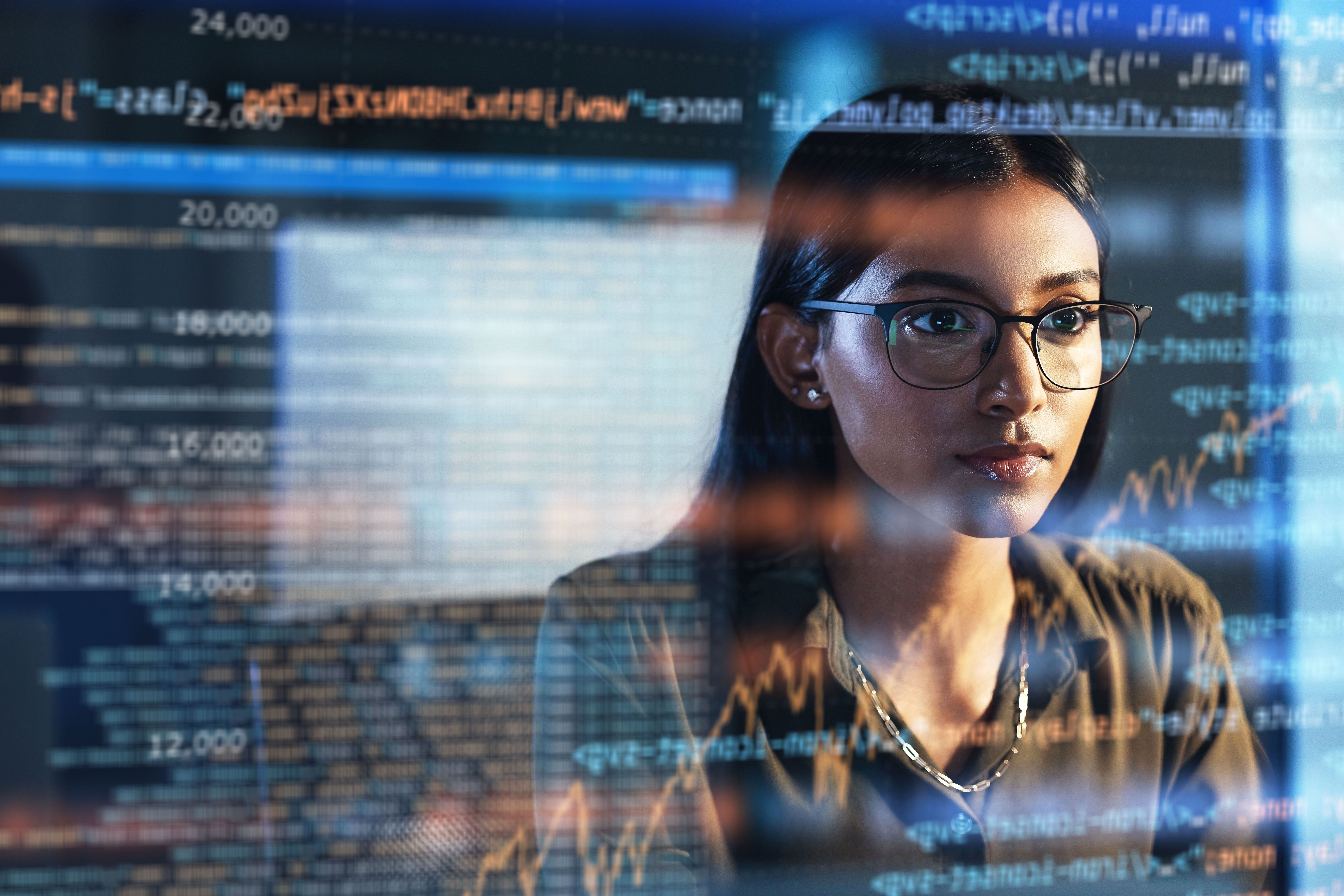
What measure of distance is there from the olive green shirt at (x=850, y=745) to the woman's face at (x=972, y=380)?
0.34 feet

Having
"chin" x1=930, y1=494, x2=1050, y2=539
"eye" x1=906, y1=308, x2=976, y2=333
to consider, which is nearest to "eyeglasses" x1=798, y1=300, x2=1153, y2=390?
"eye" x1=906, y1=308, x2=976, y2=333

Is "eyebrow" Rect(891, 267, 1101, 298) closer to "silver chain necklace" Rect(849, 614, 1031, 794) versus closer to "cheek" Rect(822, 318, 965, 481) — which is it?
"cheek" Rect(822, 318, 965, 481)

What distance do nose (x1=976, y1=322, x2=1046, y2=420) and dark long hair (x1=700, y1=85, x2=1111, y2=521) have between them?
0.13m

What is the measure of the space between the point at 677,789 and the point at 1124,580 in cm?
45

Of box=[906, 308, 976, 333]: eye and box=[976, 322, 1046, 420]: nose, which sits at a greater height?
box=[906, 308, 976, 333]: eye

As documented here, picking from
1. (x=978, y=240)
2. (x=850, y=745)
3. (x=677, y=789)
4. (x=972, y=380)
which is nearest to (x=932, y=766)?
(x=850, y=745)

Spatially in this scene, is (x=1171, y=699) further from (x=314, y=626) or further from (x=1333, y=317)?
(x=314, y=626)

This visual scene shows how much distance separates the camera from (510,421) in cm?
76

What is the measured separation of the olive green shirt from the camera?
0.79 metres

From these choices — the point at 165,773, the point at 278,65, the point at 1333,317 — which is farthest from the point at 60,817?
the point at 1333,317

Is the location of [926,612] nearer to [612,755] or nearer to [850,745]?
[850,745]

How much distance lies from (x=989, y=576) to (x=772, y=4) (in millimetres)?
543

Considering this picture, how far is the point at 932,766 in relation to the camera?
82 centimetres

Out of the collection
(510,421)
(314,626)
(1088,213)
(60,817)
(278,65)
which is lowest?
(60,817)
